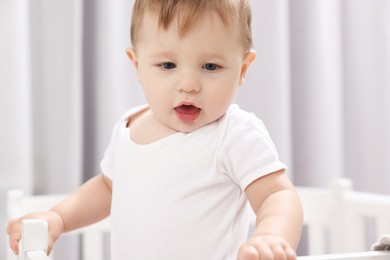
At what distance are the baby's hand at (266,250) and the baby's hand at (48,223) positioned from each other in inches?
13.5

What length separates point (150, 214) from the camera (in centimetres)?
78

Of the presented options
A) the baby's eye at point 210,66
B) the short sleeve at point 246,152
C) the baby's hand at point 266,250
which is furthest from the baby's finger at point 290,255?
the baby's eye at point 210,66

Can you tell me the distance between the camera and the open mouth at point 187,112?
2.48ft

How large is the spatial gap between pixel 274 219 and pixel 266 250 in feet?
0.32

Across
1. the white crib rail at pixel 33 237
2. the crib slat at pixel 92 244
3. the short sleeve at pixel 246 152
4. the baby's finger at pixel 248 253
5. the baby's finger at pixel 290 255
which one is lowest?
the crib slat at pixel 92 244

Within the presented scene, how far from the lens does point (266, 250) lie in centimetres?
56

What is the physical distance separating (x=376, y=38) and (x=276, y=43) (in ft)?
0.97

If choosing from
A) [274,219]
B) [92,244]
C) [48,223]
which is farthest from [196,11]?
[92,244]

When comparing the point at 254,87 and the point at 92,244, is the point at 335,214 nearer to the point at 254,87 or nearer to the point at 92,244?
the point at 254,87

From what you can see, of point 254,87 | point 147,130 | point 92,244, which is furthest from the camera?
point 254,87

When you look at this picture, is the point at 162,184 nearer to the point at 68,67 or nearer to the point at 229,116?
the point at 229,116

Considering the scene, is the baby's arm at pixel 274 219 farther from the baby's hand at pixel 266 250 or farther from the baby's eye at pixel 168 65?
the baby's eye at pixel 168 65

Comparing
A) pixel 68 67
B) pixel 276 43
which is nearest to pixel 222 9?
pixel 68 67

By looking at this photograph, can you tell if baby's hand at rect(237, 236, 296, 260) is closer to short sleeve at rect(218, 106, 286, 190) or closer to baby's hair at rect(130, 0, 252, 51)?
short sleeve at rect(218, 106, 286, 190)
